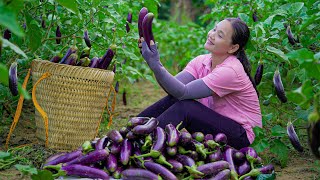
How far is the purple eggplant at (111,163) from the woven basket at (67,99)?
1.94ft

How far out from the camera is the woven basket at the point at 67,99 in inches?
124

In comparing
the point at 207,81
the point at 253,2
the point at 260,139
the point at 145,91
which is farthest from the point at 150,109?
the point at 145,91

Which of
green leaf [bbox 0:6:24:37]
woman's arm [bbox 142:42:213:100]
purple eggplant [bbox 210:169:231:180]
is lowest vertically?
purple eggplant [bbox 210:169:231:180]

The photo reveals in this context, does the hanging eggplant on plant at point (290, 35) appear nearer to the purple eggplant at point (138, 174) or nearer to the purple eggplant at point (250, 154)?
the purple eggplant at point (250, 154)

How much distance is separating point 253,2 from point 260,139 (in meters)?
1.48

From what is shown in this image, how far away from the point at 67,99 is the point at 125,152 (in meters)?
0.65

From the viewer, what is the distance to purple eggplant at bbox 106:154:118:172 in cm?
265

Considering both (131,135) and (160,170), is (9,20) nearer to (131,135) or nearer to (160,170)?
(160,170)

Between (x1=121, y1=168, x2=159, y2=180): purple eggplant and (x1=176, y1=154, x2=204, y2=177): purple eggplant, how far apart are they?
180 mm

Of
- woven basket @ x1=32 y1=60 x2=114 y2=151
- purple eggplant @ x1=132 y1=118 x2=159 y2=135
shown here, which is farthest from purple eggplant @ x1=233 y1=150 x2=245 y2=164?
woven basket @ x1=32 y1=60 x2=114 y2=151

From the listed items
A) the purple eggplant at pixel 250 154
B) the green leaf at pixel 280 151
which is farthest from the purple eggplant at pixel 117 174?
the green leaf at pixel 280 151

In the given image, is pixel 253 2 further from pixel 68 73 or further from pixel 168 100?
pixel 68 73

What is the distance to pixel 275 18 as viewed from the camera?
326cm

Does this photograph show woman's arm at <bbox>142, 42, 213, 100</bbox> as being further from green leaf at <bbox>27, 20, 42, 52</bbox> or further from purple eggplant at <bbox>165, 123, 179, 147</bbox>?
green leaf at <bbox>27, 20, 42, 52</bbox>
